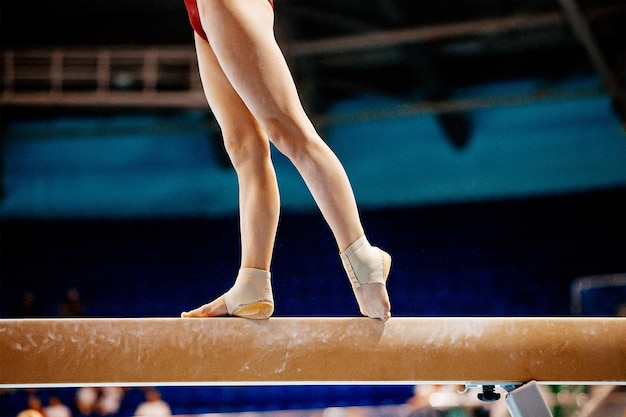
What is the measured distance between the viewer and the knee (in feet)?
6.40

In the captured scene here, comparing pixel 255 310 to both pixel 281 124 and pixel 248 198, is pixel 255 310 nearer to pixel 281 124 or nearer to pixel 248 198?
pixel 248 198

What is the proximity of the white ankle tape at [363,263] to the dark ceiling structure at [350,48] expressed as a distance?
7934 millimetres

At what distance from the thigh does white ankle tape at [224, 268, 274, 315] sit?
1.33ft

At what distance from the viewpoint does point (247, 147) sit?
1963mm

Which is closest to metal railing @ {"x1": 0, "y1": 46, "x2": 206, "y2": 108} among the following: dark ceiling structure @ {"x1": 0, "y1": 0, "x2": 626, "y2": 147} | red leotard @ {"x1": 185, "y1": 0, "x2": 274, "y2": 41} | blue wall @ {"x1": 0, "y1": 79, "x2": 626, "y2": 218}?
dark ceiling structure @ {"x1": 0, "y1": 0, "x2": 626, "y2": 147}

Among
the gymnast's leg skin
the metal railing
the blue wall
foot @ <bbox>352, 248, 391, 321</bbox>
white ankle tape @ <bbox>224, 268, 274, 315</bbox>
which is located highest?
the metal railing

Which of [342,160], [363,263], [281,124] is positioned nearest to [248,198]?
[281,124]

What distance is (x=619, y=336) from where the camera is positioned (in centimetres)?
163

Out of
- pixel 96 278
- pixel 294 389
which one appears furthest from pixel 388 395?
pixel 96 278

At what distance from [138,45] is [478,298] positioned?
653 centimetres

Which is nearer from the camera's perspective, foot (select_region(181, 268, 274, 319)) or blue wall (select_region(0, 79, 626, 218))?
foot (select_region(181, 268, 274, 319))

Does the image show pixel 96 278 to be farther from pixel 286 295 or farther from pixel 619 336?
pixel 619 336

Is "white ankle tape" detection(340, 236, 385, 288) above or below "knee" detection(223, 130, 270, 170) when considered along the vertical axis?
below

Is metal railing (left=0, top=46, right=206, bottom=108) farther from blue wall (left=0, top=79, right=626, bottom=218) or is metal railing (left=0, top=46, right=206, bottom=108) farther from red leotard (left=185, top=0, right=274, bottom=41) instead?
red leotard (left=185, top=0, right=274, bottom=41)
